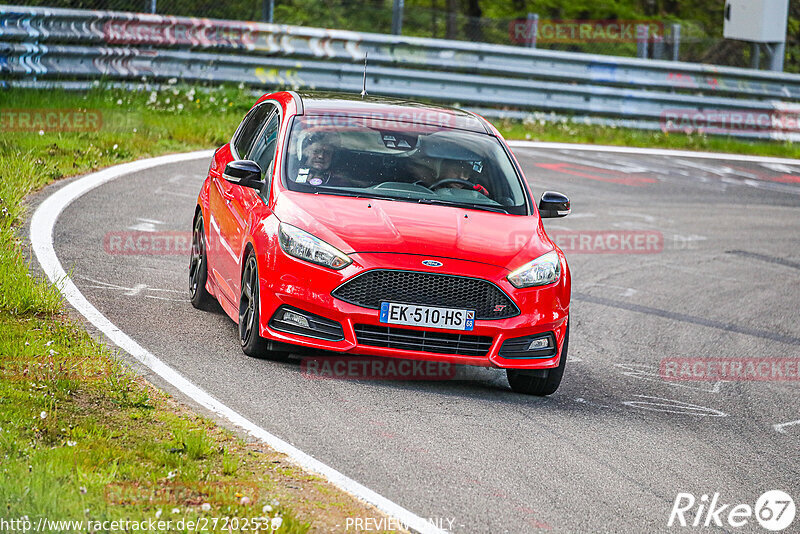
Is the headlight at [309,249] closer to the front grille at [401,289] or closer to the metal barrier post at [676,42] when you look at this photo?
the front grille at [401,289]

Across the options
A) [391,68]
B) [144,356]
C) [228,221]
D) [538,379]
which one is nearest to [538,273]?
[538,379]

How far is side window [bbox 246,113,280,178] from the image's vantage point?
8445 mm

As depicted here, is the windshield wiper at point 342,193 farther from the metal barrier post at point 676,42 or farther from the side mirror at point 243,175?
the metal barrier post at point 676,42

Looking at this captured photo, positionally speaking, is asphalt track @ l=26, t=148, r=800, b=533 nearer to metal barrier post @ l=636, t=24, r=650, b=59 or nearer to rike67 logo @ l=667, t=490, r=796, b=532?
rike67 logo @ l=667, t=490, r=796, b=532

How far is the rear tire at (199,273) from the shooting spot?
8.98m

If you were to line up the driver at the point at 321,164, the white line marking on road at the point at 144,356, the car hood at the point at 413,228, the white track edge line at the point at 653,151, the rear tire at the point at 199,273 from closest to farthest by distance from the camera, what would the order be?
the white line marking on road at the point at 144,356
the car hood at the point at 413,228
the driver at the point at 321,164
the rear tire at the point at 199,273
the white track edge line at the point at 653,151

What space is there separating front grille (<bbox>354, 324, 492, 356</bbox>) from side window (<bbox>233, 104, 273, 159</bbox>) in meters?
2.54

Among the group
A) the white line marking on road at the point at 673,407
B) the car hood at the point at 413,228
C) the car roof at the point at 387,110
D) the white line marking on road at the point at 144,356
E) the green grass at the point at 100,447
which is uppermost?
the car roof at the point at 387,110

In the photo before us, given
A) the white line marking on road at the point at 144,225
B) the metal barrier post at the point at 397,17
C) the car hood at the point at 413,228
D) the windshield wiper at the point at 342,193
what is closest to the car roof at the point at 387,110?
the windshield wiper at the point at 342,193

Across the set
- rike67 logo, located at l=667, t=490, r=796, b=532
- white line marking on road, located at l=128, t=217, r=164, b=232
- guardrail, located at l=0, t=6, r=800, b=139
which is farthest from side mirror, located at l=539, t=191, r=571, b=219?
guardrail, located at l=0, t=6, r=800, b=139

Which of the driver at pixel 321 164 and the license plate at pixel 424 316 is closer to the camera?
the license plate at pixel 424 316

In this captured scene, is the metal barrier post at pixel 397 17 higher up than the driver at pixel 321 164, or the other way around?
the metal barrier post at pixel 397 17

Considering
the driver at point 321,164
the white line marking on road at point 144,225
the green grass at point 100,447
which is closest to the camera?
the green grass at point 100,447

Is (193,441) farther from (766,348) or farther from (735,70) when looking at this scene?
(735,70)
